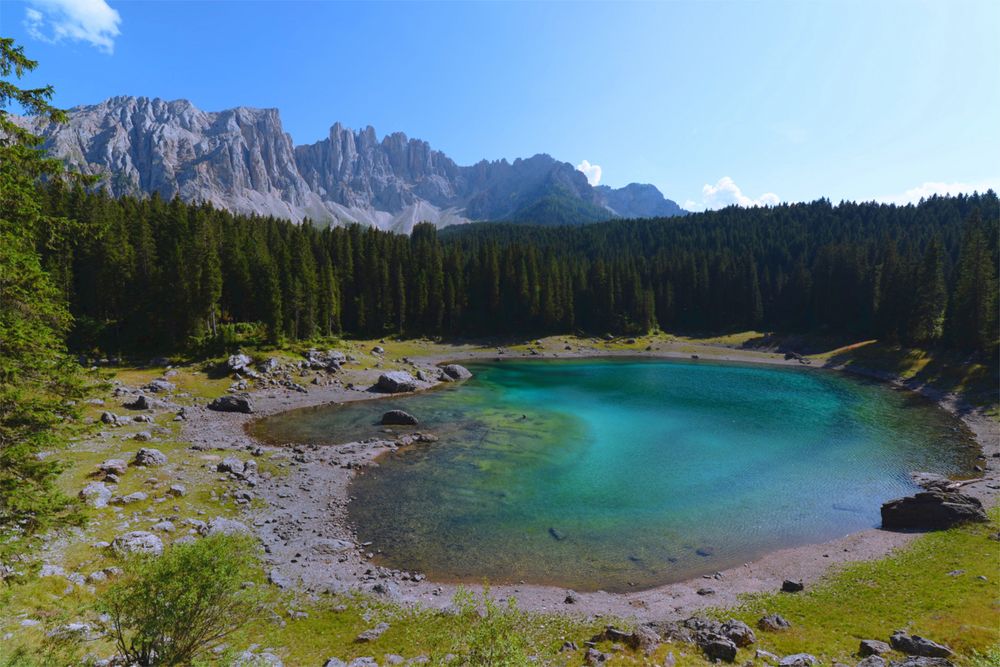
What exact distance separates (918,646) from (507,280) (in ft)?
394

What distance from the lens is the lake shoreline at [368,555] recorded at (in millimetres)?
21828

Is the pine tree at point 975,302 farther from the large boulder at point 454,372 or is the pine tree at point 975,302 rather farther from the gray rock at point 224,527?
the gray rock at point 224,527

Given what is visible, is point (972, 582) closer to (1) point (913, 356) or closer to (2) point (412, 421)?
(2) point (412, 421)

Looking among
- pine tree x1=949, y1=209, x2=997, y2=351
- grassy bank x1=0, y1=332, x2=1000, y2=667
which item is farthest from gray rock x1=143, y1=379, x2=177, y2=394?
pine tree x1=949, y1=209, x2=997, y2=351

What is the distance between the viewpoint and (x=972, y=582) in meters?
21.7

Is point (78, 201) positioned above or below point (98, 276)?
above

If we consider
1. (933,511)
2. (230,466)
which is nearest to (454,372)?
(230,466)

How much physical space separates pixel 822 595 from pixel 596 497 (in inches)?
584

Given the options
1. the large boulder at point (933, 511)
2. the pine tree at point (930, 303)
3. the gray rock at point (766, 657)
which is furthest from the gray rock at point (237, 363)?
the pine tree at point (930, 303)

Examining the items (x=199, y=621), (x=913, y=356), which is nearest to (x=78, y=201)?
(x=199, y=621)

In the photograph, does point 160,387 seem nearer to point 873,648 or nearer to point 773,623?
point 773,623

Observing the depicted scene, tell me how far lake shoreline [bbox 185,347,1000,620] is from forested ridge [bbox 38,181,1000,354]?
102ft

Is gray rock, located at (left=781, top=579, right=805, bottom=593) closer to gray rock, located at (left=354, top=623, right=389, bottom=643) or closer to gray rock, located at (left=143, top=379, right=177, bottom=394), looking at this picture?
gray rock, located at (left=354, top=623, right=389, bottom=643)

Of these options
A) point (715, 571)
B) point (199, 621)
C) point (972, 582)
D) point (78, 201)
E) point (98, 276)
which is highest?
point (78, 201)
